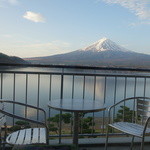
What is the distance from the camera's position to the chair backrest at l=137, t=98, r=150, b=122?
290 centimetres

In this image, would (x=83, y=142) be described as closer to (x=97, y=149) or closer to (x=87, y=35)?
(x=97, y=149)

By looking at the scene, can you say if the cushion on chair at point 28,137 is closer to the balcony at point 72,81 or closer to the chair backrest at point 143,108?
the balcony at point 72,81

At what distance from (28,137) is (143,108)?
1.56 meters

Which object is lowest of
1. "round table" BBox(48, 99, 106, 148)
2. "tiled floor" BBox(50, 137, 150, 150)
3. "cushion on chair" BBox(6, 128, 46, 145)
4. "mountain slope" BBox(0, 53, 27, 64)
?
"tiled floor" BBox(50, 137, 150, 150)

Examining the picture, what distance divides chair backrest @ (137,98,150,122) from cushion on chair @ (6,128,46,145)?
1.34 m

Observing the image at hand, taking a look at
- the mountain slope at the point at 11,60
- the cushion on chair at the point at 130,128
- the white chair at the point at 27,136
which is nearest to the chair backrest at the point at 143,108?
the cushion on chair at the point at 130,128

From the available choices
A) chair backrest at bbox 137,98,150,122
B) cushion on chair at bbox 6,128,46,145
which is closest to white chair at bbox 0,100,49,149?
cushion on chair at bbox 6,128,46,145

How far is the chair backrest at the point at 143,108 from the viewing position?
290cm

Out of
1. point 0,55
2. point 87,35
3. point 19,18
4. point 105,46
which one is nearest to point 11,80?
point 0,55

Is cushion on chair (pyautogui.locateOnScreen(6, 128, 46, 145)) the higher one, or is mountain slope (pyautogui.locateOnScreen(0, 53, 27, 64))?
mountain slope (pyautogui.locateOnScreen(0, 53, 27, 64))

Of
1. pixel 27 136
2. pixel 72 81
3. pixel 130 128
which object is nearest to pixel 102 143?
pixel 130 128

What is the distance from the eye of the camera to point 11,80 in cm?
357

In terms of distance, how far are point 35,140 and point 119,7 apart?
1003 cm

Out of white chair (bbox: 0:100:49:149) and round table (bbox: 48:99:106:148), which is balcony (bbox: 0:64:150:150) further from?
white chair (bbox: 0:100:49:149)
